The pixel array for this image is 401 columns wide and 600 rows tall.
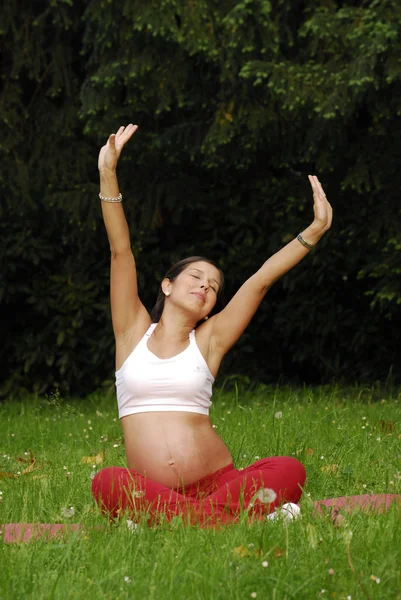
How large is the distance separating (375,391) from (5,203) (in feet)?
13.8

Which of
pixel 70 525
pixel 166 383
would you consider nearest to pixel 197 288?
pixel 166 383

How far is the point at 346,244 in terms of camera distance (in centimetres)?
950

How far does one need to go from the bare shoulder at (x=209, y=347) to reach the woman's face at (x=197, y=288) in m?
0.07

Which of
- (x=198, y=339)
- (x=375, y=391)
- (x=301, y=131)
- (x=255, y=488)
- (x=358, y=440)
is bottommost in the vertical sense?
(x=375, y=391)

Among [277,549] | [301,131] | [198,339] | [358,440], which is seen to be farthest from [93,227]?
[277,549]

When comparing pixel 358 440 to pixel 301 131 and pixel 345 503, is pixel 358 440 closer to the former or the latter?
pixel 345 503

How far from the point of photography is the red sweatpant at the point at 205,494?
390 centimetres

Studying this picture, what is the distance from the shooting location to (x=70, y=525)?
3764 millimetres

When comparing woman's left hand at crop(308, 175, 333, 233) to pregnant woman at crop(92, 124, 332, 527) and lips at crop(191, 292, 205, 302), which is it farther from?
lips at crop(191, 292, 205, 302)

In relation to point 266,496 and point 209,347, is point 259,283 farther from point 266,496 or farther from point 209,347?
point 266,496

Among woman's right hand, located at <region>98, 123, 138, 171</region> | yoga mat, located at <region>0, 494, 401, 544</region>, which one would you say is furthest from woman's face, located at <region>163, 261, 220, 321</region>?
yoga mat, located at <region>0, 494, 401, 544</region>

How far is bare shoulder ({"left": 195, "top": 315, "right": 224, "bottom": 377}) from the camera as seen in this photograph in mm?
4410

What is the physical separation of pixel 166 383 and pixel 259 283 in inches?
25.1

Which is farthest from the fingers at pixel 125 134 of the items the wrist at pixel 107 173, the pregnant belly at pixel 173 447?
the pregnant belly at pixel 173 447
